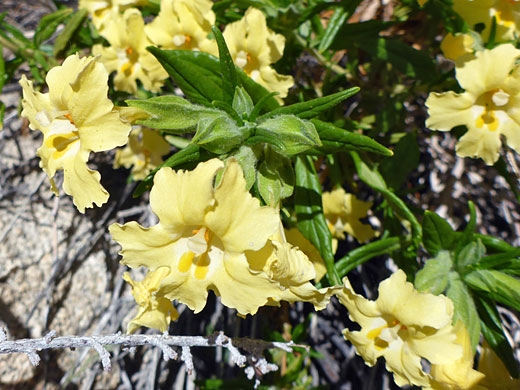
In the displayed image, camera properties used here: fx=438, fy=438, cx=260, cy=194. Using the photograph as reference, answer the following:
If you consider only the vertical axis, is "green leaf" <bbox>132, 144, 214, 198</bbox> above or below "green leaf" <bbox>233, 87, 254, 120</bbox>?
below

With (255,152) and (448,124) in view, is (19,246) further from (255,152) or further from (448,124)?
(448,124)

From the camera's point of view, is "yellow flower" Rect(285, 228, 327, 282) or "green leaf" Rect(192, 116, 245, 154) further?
"yellow flower" Rect(285, 228, 327, 282)

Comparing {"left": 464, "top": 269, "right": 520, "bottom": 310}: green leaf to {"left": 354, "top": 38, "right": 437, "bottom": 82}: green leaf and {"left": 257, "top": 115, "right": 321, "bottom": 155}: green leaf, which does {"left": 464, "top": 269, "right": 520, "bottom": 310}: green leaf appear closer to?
{"left": 257, "top": 115, "right": 321, "bottom": 155}: green leaf

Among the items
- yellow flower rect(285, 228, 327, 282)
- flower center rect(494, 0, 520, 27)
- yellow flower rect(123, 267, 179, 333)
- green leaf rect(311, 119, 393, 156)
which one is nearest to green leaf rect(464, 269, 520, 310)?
yellow flower rect(285, 228, 327, 282)

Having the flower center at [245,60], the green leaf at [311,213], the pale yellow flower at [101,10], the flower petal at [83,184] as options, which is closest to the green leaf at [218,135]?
the flower petal at [83,184]

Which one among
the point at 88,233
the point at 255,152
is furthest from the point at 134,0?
the point at 88,233

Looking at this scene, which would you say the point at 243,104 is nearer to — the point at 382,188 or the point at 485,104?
the point at 382,188
